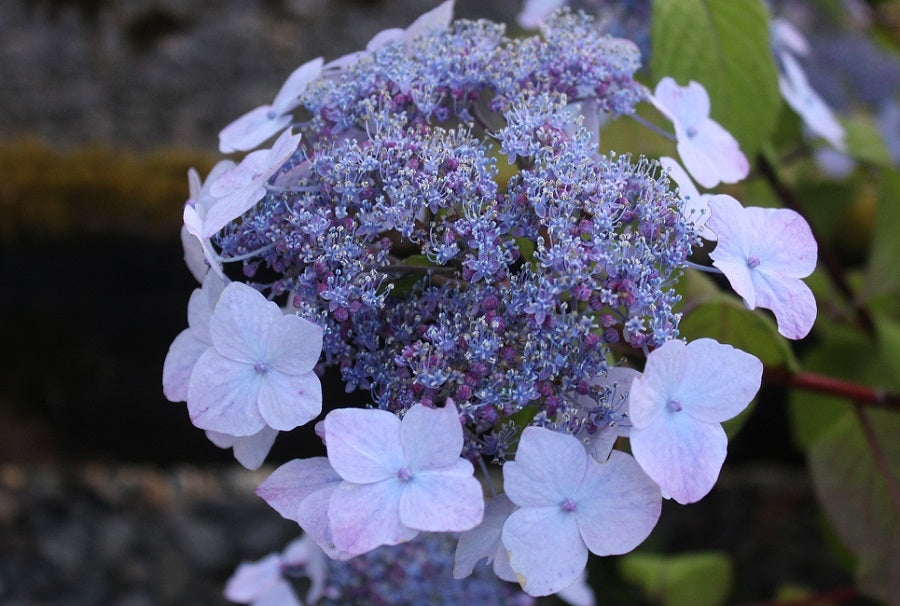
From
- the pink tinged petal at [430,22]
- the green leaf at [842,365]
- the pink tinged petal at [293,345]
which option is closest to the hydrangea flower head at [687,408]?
the pink tinged petal at [293,345]

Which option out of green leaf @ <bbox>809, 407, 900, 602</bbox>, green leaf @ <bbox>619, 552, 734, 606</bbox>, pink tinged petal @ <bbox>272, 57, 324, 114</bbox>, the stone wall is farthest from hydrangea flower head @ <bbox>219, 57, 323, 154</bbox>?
the stone wall

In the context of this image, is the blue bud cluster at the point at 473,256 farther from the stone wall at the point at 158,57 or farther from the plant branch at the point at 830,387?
the stone wall at the point at 158,57

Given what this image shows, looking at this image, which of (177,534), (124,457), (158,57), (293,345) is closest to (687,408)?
(293,345)

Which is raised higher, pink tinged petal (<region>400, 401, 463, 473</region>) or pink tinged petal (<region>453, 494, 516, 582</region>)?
pink tinged petal (<region>400, 401, 463, 473</region>)

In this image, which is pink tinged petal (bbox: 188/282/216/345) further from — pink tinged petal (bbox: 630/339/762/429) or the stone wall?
the stone wall

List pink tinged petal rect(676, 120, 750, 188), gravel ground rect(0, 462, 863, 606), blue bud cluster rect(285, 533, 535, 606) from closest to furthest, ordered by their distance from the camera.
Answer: pink tinged petal rect(676, 120, 750, 188), blue bud cluster rect(285, 533, 535, 606), gravel ground rect(0, 462, 863, 606)

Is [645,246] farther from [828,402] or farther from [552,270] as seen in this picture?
[828,402]
